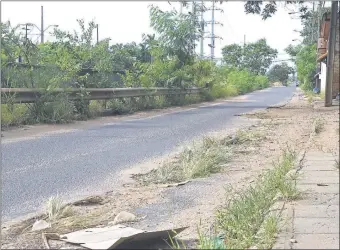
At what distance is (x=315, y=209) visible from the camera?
2.24m

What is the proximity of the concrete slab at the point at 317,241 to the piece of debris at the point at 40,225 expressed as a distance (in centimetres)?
219

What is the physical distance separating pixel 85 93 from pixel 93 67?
1.45 meters

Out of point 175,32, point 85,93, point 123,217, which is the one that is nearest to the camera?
point 123,217

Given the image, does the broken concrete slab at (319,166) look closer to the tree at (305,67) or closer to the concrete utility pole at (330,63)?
the concrete utility pole at (330,63)

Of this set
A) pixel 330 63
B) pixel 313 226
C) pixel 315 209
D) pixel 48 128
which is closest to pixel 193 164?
pixel 315 209

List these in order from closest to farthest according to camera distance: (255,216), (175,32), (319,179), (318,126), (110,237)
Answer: (318,126) → (319,179) → (255,216) → (110,237) → (175,32)

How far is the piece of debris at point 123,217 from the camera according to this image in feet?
13.1

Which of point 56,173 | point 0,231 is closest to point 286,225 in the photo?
point 0,231

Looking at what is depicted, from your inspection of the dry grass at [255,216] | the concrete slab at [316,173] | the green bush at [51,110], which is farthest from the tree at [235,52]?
the green bush at [51,110]

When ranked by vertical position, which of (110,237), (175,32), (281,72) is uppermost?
(175,32)

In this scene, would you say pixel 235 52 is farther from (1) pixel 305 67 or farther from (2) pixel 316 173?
(2) pixel 316 173

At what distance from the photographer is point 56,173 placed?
20.5 ft

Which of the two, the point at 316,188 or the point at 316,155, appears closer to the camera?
the point at 316,155

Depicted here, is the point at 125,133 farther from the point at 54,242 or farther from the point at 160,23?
the point at 160,23
